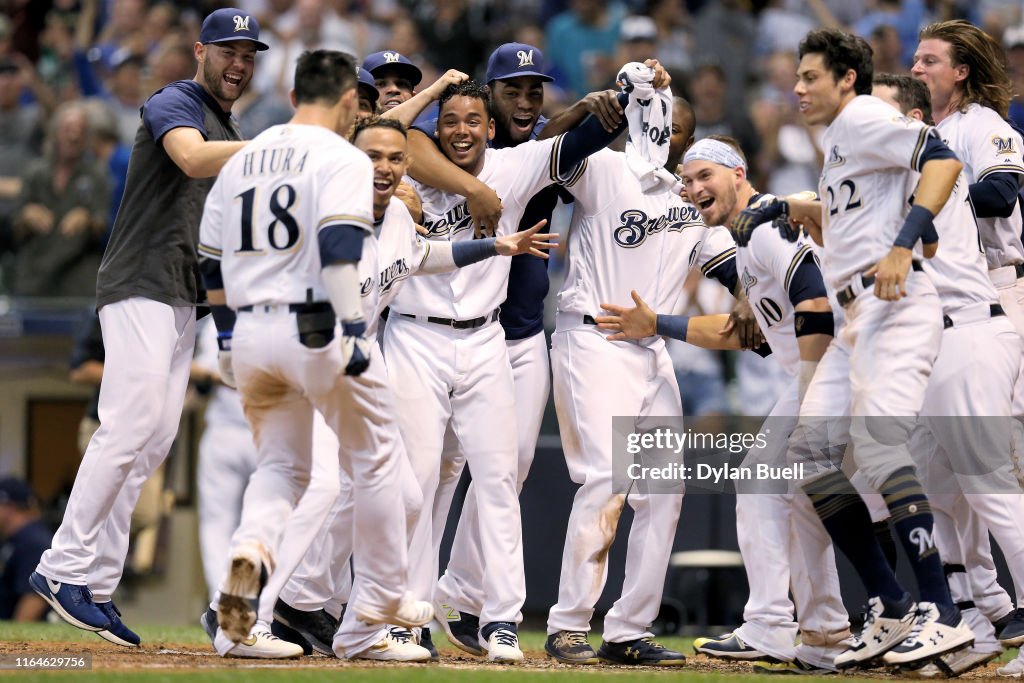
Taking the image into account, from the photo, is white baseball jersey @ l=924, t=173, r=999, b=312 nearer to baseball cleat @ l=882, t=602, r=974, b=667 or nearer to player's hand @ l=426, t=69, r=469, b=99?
baseball cleat @ l=882, t=602, r=974, b=667

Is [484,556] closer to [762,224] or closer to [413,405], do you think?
[413,405]

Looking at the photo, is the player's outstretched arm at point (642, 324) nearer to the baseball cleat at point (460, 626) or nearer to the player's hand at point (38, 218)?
the baseball cleat at point (460, 626)

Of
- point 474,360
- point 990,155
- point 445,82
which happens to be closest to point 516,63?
point 445,82

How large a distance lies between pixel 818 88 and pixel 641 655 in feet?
8.16

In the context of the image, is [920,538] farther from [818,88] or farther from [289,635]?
[289,635]

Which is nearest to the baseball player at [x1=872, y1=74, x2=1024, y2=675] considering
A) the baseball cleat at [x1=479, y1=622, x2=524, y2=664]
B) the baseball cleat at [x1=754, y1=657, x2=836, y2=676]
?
the baseball cleat at [x1=754, y1=657, x2=836, y2=676]

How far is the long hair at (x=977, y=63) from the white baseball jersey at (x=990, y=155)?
2.3 inches

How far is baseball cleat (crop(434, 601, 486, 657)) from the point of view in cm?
646

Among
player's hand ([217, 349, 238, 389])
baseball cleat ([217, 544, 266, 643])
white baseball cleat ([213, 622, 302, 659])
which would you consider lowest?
white baseball cleat ([213, 622, 302, 659])

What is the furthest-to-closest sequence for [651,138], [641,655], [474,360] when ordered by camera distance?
1. [651,138]
2. [474,360]
3. [641,655]

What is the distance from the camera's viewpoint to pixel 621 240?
6438 millimetres

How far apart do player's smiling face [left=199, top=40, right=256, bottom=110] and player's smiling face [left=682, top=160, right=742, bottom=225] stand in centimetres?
205

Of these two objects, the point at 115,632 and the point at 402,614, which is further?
the point at 115,632
